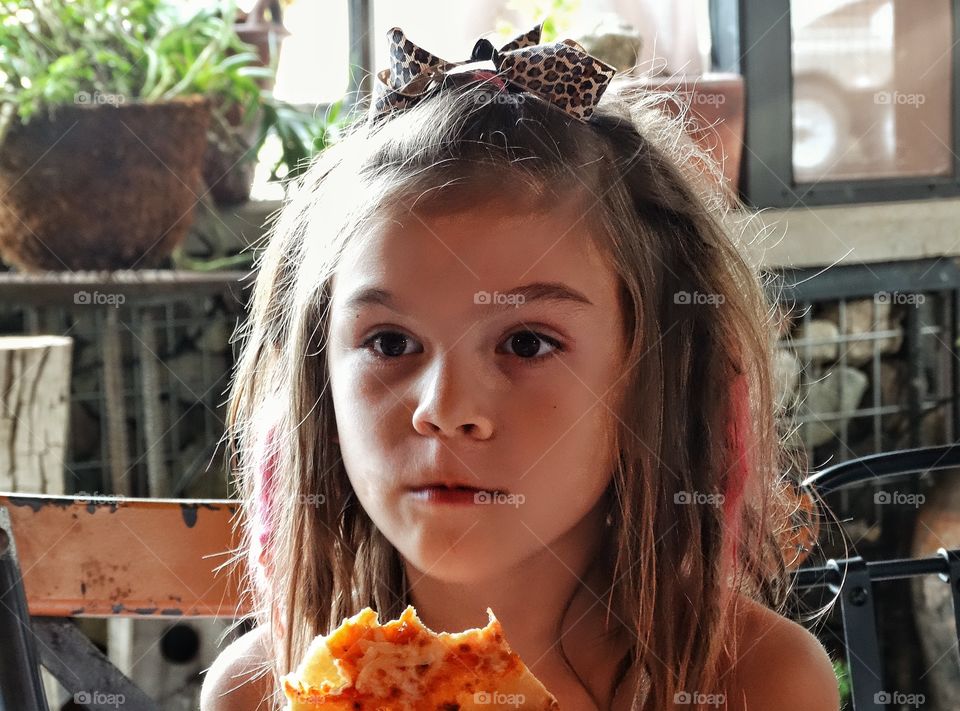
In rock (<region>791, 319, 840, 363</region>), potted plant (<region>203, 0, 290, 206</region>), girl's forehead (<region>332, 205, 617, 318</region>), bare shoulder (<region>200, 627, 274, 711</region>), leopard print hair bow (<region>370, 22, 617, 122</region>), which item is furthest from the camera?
rock (<region>791, 319, 840, 363</region>)

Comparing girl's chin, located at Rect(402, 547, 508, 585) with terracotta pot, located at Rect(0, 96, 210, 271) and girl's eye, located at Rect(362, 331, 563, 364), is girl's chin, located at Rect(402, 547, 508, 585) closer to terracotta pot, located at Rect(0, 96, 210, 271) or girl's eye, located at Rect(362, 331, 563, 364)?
girl's eye, located at Rect(362, 331, 563, 364)

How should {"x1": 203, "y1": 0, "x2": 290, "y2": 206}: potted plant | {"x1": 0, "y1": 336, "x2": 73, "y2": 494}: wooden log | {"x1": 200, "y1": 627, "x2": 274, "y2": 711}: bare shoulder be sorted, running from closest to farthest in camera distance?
{"x1": 200, "y1": 627, "x2": 274, "y2": 711}: bare shoulder < {"x1": 0, "y1": 336, "x2": 73, "y2": 494}: wooden log < {"x1": 203, "y1": 0, "x2": 290, "y2": 206}: potted plant

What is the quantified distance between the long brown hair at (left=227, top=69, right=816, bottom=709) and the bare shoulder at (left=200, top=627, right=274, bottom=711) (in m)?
0.03

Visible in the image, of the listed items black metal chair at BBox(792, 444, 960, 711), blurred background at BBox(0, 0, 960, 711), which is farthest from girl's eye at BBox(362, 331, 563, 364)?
blurred background at BBox(0, 0, 960, 711)

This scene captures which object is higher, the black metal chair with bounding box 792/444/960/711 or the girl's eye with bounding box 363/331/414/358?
the girl's eye with bounding box 363/331/414/358

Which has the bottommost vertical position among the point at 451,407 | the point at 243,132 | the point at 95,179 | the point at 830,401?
the point at 451,407

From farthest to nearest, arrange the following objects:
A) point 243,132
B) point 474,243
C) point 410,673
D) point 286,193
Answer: point 243,132
point 286,193
point 474,243
point 410,673

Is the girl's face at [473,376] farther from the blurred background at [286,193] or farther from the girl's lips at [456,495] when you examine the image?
the blurred background at [286,193]

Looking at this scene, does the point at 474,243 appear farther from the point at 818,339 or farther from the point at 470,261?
the point at 818,339

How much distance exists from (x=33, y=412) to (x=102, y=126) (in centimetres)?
50

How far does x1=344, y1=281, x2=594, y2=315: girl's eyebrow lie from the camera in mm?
746

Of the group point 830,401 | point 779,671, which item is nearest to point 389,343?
point 779,671

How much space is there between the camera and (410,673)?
66 centimetres

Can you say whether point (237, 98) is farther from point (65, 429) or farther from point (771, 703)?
point (771, 703)
